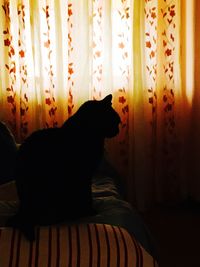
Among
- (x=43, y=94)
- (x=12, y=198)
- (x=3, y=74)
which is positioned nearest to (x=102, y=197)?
(x=12, y=198)

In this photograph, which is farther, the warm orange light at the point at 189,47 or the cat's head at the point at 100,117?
the warm orange light at the point at 189,47

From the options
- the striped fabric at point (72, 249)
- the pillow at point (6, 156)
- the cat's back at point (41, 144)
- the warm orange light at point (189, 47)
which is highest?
the warm orange light at point (189, 47)

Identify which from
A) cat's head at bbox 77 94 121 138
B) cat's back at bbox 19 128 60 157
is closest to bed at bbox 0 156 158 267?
cat's back at bbox 19 128 60 157

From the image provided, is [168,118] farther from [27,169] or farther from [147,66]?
[27,169]

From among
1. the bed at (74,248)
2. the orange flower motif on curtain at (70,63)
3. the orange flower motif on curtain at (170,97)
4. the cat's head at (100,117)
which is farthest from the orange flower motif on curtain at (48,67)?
the bed at (74,248)

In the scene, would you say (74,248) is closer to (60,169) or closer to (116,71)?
(60,169)

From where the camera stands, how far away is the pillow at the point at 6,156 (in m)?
2.11

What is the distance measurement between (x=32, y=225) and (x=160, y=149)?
1845 millimetres

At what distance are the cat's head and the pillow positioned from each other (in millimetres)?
711

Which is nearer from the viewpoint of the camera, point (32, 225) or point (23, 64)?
point (32, 225)

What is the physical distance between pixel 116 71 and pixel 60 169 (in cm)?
154

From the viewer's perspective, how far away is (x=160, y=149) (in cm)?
302

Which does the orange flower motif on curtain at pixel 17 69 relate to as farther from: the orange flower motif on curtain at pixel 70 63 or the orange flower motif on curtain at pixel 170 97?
the orange flower motif on curtain at pixel 170 97

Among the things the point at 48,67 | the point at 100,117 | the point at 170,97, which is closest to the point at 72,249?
the point at 100,117
